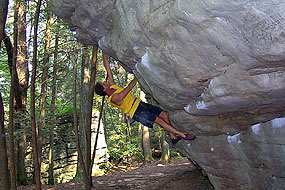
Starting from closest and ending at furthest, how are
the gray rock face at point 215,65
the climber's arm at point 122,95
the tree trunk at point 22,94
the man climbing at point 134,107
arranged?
the gray rock face at point 215,65
the climber's arm at point 122,95
the man climbing at point 134,107
the tree trunk at point 22,94

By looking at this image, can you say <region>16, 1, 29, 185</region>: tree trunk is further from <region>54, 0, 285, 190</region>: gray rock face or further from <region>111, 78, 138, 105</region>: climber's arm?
<region>111, 78, 138, 105</region>: climber's arm

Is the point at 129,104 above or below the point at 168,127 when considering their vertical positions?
above

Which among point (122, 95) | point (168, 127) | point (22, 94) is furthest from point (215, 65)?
point (22, 94)

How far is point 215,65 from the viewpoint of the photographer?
366cm

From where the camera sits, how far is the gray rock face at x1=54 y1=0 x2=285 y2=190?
9.74ft

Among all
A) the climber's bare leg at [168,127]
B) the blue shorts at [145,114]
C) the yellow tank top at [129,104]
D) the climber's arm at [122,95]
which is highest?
the climber's arm at [122,95]

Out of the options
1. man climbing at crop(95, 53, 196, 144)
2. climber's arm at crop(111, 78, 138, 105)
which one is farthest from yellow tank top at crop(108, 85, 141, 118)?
climber's arm at crop(111, 78, 138, 105)

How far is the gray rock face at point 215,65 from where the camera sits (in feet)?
9.74

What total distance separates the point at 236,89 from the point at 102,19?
2.85 meters

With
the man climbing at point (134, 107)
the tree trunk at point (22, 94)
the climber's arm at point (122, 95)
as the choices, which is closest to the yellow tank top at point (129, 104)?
the man climbing at point (134, 107)

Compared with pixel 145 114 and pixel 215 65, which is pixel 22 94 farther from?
pixel 215 65

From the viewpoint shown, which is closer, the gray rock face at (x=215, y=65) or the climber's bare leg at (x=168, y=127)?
the gray rock face at (x=215, y=65)

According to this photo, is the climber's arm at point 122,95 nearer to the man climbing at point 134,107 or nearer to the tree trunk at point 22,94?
the man climbing at point 134,107

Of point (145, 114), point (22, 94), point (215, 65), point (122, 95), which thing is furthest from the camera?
point (22, 94)
